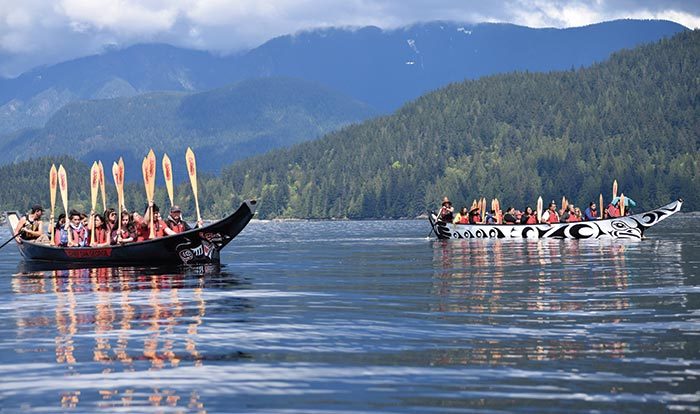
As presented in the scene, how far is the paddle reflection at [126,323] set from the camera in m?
17.6

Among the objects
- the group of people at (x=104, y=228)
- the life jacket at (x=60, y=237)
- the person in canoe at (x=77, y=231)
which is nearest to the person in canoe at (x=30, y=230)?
the group of people at (x=104, y=228)

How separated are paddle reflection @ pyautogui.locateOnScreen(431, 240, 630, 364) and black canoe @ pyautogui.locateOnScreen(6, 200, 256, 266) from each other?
27.7 feet

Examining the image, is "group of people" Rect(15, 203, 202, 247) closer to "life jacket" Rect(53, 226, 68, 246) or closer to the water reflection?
"life jacket" Rect(53, 226, 68, 246)

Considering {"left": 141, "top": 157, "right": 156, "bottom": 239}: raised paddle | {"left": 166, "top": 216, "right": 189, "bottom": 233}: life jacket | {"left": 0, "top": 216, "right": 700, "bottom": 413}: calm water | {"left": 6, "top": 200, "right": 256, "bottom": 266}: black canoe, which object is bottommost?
{"left": 0, "top": 216, "right": 700, "bottom": 413}: calm water

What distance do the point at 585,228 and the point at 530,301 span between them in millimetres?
47256

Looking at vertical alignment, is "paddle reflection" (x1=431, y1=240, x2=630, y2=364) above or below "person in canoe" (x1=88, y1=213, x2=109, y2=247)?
below

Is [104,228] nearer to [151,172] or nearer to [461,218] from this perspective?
[151,172]

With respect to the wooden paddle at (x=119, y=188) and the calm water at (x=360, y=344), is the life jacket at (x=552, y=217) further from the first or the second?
the calm water at (x=360, y=344)

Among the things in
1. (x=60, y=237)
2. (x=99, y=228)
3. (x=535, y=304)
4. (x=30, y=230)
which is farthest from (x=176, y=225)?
(x=535, y=304)

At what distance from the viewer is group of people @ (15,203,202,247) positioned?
50625mm

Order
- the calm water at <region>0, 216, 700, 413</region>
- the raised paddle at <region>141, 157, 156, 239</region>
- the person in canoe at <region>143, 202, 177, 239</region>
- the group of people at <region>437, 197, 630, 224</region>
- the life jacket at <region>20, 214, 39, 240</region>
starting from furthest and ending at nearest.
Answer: the group of people at <region>437, 197, 630, 224</region>
the life jacket at <region>20, 214, 39, 240</region>
the person in canoe at <region>143, 202, 177, 239</region>
the raised paddle at <region>141, 157, 156, 239</region>
the calm water at <region>0, 216, 700, 413</region>

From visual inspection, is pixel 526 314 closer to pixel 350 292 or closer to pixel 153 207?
pixel 350 292

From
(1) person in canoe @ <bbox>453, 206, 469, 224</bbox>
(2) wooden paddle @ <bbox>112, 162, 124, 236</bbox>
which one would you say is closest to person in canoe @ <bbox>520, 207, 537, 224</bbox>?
(1) person in canoe @ <bbox>453, 206, 469, 224</bbox>

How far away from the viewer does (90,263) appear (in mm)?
51969
